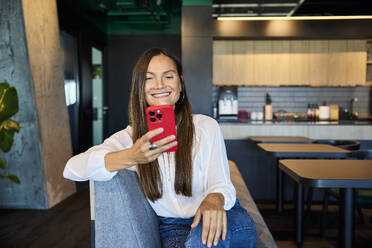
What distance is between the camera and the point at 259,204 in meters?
3.76

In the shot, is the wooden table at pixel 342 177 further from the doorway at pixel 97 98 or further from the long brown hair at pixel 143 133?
the doorway at pixel 97 98

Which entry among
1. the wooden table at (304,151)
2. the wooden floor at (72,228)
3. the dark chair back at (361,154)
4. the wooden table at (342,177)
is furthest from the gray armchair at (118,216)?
the dark chair back at (361,154)

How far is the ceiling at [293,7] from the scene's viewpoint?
171 inches

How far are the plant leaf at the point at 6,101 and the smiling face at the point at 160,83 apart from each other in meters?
2.11

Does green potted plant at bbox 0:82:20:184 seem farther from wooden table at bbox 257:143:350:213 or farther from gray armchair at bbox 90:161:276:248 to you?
wooden table at bbox 257:143:350:213

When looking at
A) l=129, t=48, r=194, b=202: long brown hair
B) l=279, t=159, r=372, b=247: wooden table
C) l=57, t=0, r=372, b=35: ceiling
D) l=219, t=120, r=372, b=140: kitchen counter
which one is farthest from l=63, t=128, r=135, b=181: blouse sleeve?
l=57, t=0, r=372, b=35: ceiling

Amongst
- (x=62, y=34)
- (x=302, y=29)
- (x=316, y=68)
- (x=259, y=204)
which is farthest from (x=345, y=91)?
(x=62, y=34)

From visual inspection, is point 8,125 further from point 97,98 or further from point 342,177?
point 97,98

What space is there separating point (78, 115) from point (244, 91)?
9.98ft

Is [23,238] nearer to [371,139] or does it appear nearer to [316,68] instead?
[371,139]

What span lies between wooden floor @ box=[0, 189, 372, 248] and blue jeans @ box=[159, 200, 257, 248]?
1498 millimetres

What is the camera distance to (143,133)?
1.31 m

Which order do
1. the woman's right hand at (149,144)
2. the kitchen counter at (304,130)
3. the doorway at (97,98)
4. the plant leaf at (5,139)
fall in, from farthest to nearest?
the doorway at (97,98) → the kitchen counter at (304,130) → the plant leaf at (5,139) → the woman's right hand at (149,144)

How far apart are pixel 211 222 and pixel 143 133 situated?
50 cm
